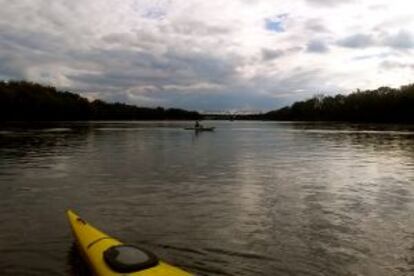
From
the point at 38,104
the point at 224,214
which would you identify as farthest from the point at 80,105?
the point at 224,214

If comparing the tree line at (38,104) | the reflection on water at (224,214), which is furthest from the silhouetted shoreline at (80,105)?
the reflection on water at (224,214)

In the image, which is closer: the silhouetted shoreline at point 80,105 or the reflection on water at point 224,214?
the reflection on water at point 224,214

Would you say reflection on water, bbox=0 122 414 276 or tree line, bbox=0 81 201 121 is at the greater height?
tree line, bbox=0 81 201 121

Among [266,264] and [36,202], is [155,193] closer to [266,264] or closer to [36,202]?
[36,202]

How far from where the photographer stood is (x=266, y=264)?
36.9 ft

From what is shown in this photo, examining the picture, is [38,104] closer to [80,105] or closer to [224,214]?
[80,105]

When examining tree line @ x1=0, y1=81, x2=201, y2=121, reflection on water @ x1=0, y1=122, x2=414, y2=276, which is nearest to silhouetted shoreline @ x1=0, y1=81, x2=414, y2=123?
tree line @ x1=0, y1=81, x2=201, y2=121

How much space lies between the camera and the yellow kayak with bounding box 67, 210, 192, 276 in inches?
332

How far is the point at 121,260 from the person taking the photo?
341 inches

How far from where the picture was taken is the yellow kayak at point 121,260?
843cm

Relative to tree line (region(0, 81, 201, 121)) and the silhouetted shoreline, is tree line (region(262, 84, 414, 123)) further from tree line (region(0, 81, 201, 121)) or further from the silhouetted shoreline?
tree line (region(0, 81, 201, 121))

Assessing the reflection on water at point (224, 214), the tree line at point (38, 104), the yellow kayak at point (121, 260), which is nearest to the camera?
the yellow kayak at point (121, 260)

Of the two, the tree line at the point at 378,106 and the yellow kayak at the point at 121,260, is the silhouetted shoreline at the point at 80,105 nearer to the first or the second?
the tree line at the point at 378,106

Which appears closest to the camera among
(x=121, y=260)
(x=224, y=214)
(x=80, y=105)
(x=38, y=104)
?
(x=121, y=260)
